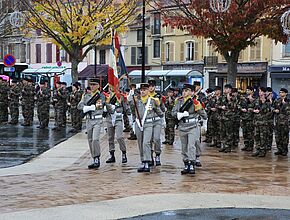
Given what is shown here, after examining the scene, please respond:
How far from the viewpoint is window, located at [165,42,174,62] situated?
182 feet

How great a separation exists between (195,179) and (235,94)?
5232 millimetres

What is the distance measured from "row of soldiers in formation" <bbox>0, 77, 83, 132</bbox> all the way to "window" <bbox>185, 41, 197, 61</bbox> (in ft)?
104

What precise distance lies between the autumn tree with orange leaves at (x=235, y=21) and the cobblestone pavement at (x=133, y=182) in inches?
252

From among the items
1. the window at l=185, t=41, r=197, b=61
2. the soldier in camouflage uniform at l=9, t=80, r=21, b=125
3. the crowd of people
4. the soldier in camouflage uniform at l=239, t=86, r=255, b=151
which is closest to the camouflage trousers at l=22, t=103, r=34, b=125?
the soldier in camouflage uniform at l=9, t=80, r=21, b=125

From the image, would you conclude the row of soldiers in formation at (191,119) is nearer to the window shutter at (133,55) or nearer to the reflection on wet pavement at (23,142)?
the reflection on wet pavement at (23,142)

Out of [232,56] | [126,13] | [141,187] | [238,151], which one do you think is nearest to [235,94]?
[238,151]

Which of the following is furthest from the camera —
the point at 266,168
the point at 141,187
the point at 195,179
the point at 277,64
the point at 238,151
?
the point at 277,64

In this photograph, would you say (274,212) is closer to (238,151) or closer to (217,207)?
(217,207)

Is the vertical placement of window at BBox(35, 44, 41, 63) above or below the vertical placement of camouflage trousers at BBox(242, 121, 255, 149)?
above

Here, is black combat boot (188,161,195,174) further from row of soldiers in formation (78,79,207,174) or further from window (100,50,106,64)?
window (100,50,106,64)

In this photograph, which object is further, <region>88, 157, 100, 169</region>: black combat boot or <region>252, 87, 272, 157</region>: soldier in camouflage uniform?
<region>252, 87, 272, 157</region>: soldier in camouflage uniform

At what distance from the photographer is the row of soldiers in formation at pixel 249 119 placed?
46.1ft

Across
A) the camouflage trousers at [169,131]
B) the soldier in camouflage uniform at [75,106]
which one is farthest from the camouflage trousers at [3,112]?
the camouflage trousers at [169,131]

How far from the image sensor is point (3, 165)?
41.0ft
